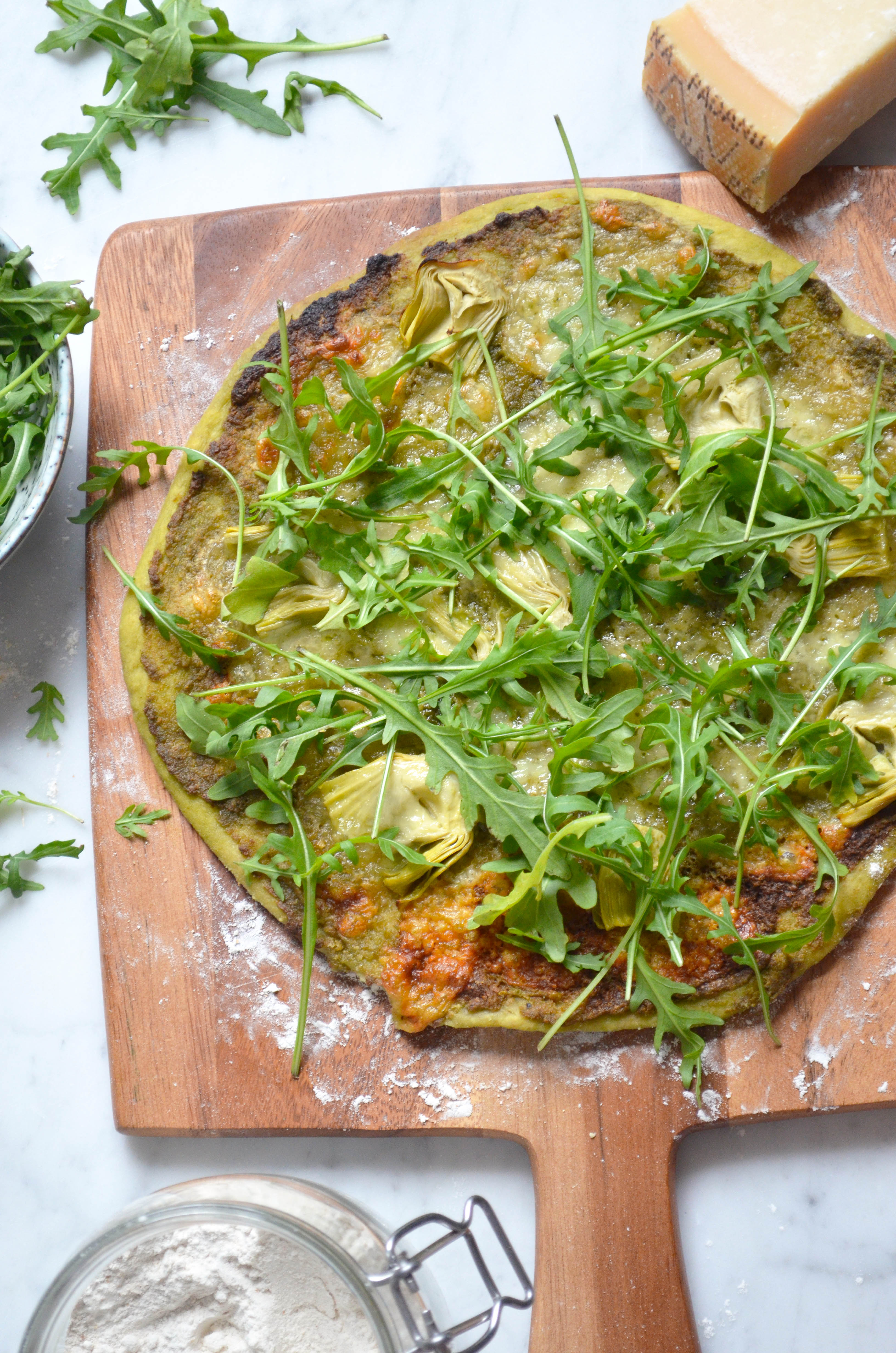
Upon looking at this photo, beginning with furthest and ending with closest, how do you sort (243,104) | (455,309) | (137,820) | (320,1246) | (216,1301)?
(243,104), (137,820), (455,309), (216,1301), (320,1246)

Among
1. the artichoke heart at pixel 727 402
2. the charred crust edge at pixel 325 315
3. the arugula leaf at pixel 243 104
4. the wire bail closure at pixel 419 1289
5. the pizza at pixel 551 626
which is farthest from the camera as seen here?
the arugula leaf at pixel 243 104

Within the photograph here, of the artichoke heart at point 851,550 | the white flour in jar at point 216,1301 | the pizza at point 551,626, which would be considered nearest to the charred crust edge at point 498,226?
the pizza at point 551,626

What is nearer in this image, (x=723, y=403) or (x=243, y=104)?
(x=723, y=403)

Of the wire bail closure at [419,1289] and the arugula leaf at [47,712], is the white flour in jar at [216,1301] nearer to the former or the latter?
the wire bail closure at [419,1289]

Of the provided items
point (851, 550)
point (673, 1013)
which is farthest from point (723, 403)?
point (673, 1013)

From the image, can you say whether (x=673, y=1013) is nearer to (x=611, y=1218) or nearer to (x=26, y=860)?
(x=611, y=1218)

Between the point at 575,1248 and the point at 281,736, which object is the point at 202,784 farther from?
the point at 575,1248
